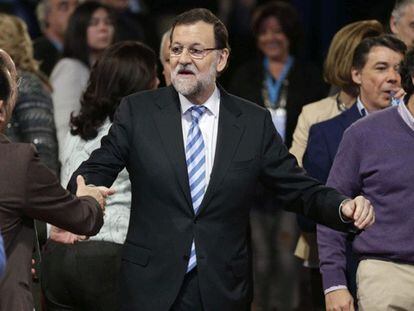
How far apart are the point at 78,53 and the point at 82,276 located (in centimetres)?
326

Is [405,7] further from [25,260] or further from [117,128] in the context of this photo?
[25,260]

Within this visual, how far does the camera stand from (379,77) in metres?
7.59

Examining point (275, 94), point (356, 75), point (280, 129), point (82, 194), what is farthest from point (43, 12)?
point (82, 194)

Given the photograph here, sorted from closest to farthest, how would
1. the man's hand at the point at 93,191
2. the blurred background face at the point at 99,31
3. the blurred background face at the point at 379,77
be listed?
the man's hand at the point at 93,191
the blurred background face at the point at 379,77
the blurred background face at the point at 99,31

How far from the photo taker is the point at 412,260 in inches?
255

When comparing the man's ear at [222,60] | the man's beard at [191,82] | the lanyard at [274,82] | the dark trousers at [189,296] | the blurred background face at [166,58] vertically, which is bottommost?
the dark trousers at [189,296]

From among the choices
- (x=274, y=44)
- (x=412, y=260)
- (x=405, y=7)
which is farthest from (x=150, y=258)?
(x=274, y=44)

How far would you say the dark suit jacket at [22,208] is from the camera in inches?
215

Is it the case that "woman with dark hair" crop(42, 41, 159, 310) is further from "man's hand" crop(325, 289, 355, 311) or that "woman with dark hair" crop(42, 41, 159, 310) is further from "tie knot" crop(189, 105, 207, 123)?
"man's hand" crop(325, 289, 355, 311)

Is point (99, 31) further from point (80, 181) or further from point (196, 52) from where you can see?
point (80, 181)

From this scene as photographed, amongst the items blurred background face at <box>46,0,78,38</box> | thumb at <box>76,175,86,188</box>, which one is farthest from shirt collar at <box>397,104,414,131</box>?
blurred background face at <box>46,0,78,38</box>

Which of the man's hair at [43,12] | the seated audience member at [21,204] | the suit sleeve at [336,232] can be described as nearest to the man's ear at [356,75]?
the suit sleeve at [336,232]

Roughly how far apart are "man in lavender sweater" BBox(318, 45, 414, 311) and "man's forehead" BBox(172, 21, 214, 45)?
833 millimetres

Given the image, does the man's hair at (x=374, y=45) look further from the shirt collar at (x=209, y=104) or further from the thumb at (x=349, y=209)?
the thumb at (x=349, y=209)
